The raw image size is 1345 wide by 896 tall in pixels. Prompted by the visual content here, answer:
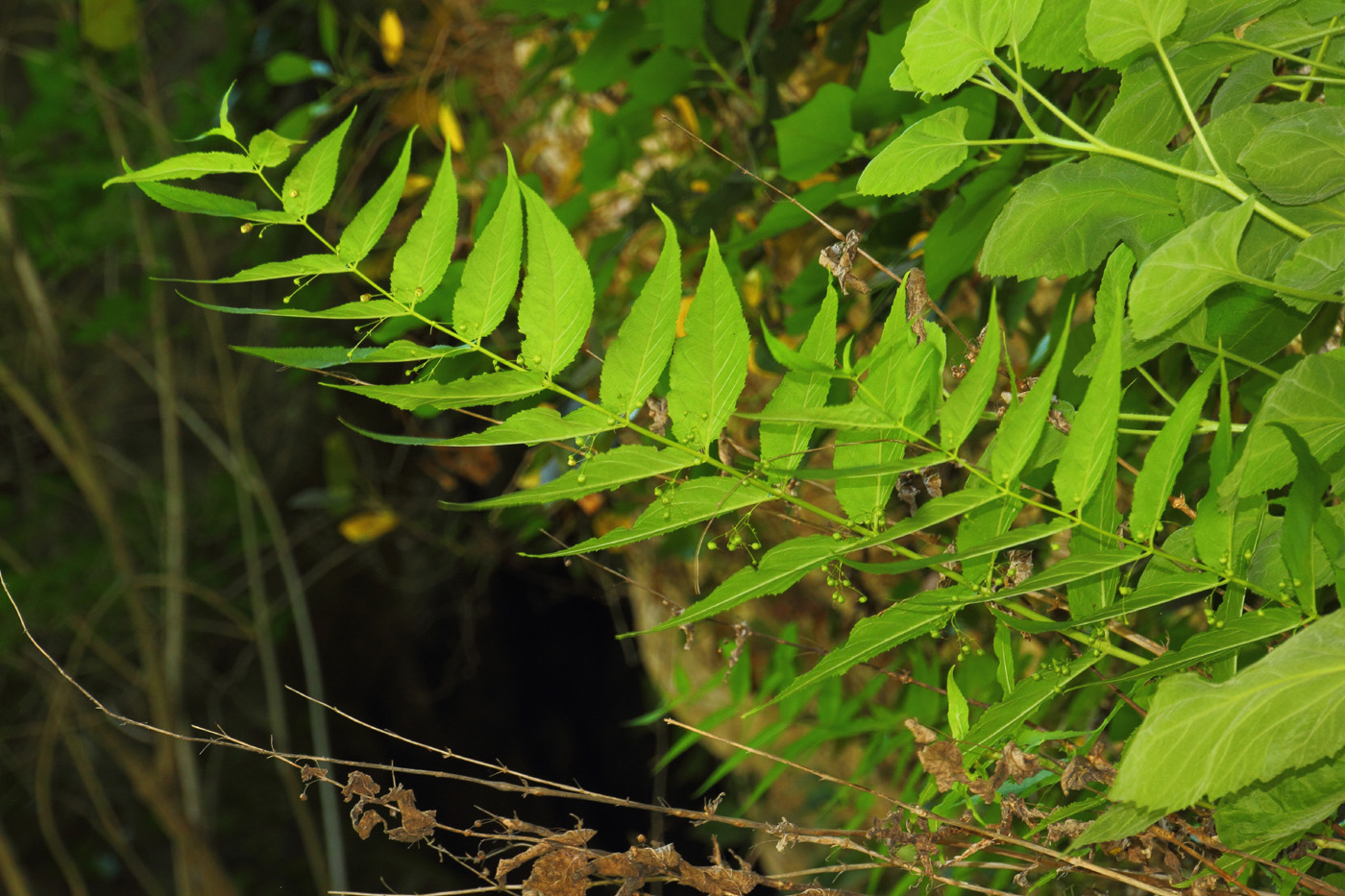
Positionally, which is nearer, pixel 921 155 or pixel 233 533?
pixel 921 155

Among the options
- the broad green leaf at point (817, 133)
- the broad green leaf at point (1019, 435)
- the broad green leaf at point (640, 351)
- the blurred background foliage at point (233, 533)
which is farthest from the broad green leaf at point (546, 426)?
the blurred background foliage at point (233, 533)

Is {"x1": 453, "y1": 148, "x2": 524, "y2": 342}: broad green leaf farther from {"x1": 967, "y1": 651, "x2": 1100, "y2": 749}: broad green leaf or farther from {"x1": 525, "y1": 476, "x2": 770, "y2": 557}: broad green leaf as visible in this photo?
{"x1": 967, "y1": 651, "x2": 1100, "y2": 749}: broad green leaf

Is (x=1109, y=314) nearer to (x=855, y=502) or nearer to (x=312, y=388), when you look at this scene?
(x=855, y=502)

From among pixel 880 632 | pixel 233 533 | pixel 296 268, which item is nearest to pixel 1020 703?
pixel 880 632

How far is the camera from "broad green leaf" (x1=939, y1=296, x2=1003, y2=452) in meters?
0.27

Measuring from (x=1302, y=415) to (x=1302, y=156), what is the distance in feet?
0.23

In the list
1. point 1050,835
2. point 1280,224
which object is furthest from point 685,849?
point 1280,224

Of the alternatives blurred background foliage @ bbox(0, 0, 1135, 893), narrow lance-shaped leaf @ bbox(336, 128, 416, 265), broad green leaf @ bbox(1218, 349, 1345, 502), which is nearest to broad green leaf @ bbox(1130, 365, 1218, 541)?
broad green leaf @ bbox(1218, 349, 1345, 502)

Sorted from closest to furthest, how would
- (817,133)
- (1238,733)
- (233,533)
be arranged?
(1238,733) < (817,133) < (233,533)

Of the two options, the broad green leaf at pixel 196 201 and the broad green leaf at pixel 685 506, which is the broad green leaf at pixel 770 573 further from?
the broad green leaf at pixel 196 201

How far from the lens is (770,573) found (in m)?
0.29

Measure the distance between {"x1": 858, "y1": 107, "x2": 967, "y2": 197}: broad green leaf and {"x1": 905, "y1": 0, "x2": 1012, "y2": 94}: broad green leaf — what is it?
0.01m

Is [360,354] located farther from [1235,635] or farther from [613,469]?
[1235,635]

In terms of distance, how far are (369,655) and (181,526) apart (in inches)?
16.0
